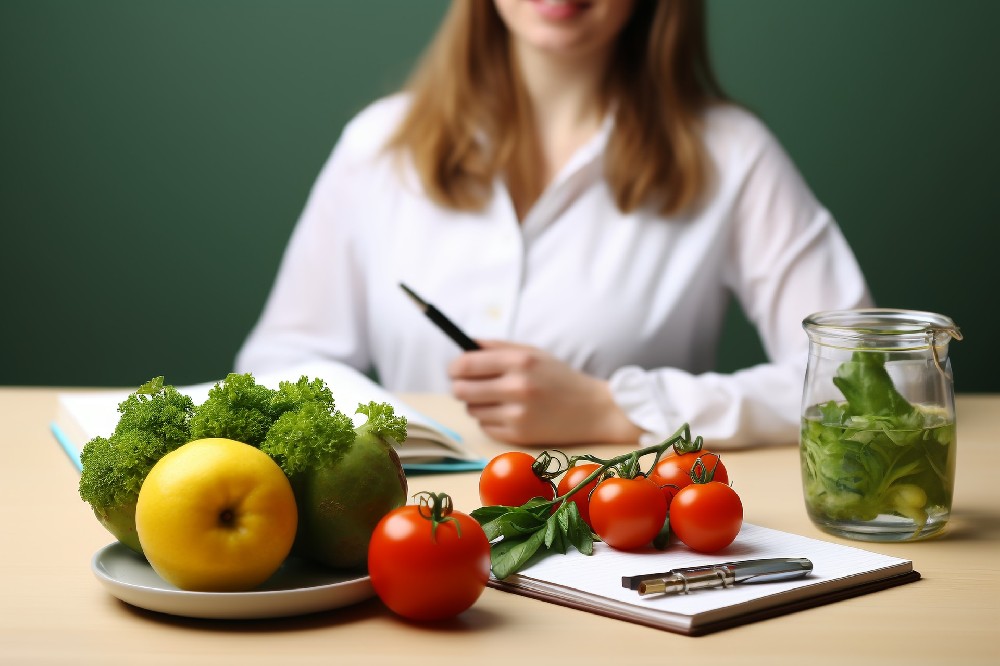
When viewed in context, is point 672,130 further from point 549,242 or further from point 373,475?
point 373,475

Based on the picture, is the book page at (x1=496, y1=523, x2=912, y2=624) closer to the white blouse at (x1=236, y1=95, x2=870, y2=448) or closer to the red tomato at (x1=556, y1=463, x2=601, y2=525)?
the red tomato at (x1=556, y1=463, x2=601, y2=525)

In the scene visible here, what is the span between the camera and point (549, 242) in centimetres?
218

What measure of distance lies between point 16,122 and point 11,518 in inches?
83.2

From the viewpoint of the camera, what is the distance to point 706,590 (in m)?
0.94

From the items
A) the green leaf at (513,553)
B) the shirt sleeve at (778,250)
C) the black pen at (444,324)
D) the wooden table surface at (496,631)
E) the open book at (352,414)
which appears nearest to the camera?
the wooden table surface at (496,631)

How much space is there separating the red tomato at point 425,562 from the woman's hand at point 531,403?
73 cm

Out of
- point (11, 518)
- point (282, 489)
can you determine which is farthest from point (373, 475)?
point (11, 518)

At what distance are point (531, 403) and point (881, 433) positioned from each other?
24.6 inches

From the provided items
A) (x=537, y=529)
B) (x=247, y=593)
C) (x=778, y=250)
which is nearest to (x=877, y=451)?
(x=537, y=529)

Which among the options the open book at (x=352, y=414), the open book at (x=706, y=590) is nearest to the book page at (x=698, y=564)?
the open book at (x=706, y=590)

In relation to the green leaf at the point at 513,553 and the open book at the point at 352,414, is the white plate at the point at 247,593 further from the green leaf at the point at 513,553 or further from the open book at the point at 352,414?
the open book at the point at 352,414

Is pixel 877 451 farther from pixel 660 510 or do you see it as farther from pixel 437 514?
pixel 437 514

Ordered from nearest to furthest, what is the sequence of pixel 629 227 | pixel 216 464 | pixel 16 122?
pixel 216 464
pixel 629 227
pixel 16 122

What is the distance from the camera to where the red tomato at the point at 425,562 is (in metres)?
0.86
